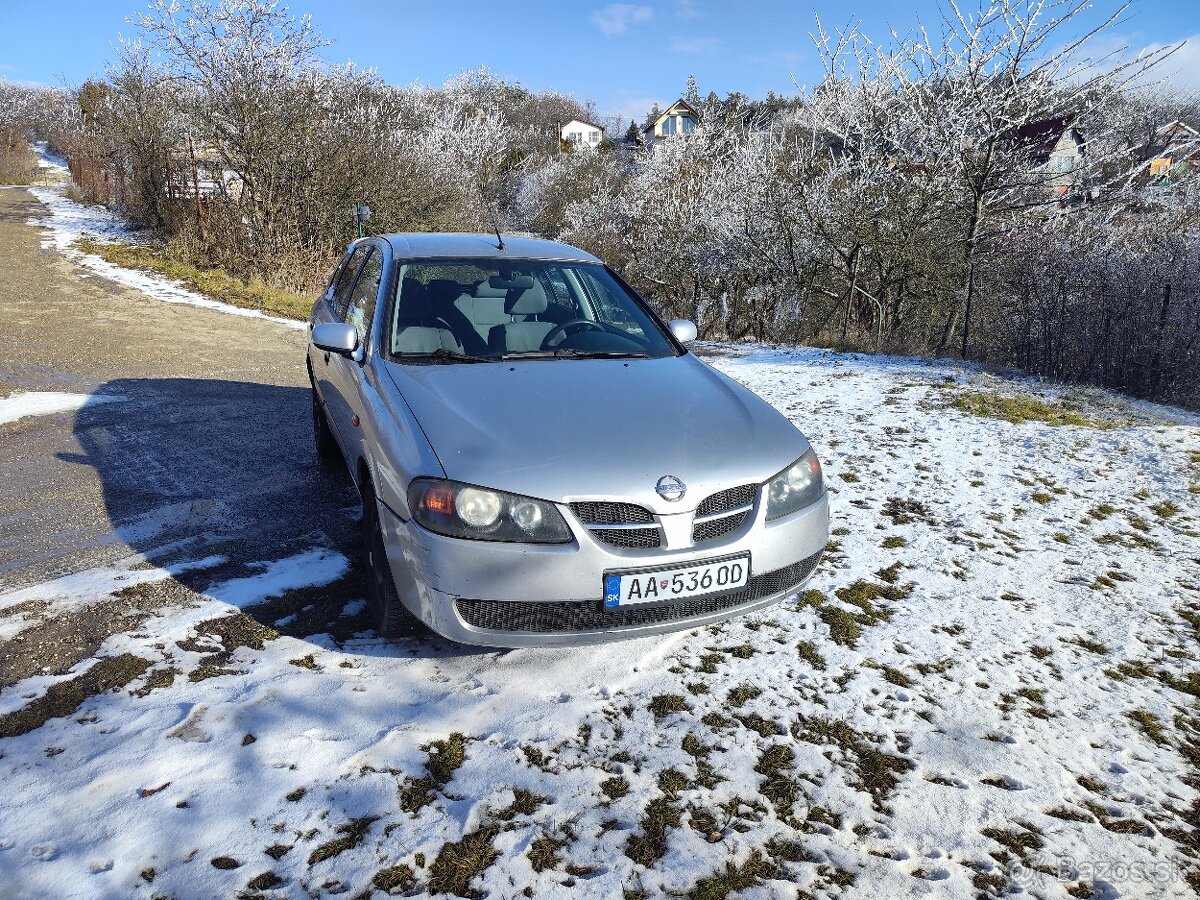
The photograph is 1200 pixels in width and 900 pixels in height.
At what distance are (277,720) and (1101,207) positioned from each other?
594 inches

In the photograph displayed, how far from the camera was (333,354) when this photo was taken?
411 cm

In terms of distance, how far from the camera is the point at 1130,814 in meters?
2.19

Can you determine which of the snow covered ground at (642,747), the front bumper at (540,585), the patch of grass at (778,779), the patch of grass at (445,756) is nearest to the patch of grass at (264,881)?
the snow covered ground at (642,747)

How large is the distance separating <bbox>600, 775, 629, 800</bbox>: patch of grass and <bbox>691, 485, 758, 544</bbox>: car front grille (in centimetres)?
78

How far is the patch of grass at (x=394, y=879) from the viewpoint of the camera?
1.87 meters

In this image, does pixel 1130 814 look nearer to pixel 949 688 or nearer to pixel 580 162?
pixel 949 688

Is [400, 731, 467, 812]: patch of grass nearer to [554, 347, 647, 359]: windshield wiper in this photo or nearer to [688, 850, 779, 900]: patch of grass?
[688, 850, 779, 900]: patch of grass

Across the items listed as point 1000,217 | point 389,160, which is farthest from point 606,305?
point 389,160

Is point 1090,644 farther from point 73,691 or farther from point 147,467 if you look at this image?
point 147,467

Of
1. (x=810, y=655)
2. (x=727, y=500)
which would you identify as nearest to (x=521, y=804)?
(x=727, y=500)

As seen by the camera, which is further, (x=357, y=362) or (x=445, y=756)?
(x=357, y=362)

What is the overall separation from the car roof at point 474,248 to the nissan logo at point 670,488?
6.60ft

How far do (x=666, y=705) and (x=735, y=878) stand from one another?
727 millimetres

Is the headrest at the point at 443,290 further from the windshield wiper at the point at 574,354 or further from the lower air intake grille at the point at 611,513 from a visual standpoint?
the lower air intake grille at the point at 611,513
